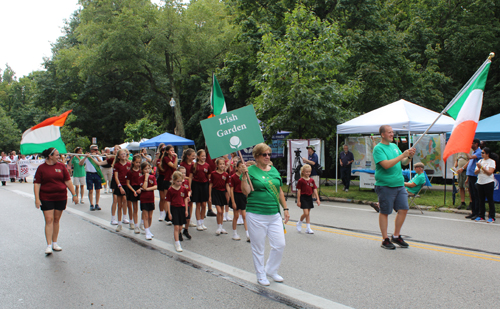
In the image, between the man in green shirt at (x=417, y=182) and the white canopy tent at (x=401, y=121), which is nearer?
the man in green shirt at (x=417, y=182)

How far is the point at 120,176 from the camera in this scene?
28.3ft

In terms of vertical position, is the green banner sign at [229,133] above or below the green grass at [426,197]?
above

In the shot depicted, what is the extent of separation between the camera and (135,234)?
793cm

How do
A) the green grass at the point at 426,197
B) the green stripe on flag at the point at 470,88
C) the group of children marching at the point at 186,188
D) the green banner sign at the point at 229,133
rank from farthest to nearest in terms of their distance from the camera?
the green grass at the point at 426,197
the group of children marching at the point at 186,188
the green stripe on flag at the point at 470,88
the green banner sign at the point at 229,133

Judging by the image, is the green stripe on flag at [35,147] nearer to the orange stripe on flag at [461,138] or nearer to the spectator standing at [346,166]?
the orange stripe on flag at [461,138]

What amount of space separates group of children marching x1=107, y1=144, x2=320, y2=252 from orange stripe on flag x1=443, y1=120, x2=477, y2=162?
265 cm

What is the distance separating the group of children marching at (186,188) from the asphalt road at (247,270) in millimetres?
445

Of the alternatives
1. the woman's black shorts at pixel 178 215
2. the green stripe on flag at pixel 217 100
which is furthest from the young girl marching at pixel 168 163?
the woman's black shorts at pixel 178 215

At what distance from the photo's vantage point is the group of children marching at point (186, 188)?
23.8 ft

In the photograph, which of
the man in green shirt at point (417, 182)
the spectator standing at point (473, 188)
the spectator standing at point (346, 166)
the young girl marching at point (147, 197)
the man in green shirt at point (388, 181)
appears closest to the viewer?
the man in green shirt at point (388, 181)

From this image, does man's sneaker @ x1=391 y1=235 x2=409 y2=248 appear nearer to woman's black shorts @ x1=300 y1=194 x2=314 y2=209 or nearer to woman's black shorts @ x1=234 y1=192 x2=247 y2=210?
woman's black shorts @ x1=300 y1=194 x2=314 y2=209

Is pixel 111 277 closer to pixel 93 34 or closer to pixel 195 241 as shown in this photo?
pixel 195 241

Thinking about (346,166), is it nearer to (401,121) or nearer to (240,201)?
(401,121)

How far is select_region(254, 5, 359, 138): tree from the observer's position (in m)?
14.7
